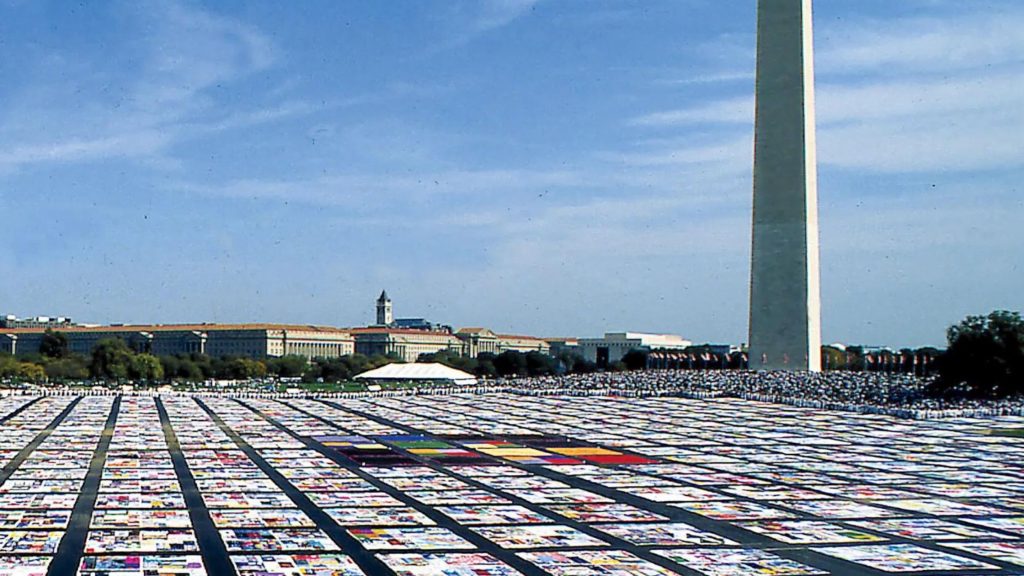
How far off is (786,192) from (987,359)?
38.6ft

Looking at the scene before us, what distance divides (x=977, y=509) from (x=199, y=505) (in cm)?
1219

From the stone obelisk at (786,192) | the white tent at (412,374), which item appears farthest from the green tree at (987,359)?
the white tent at (412,374)

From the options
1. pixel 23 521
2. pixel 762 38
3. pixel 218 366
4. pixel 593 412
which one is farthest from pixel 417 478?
pixel 218 366

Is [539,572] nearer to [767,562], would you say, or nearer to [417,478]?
[767,562]

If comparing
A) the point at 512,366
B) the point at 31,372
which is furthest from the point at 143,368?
the point at 512,366

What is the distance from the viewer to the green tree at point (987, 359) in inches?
1838

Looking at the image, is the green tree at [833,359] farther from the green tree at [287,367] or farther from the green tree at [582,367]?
the green tree at [287,367]

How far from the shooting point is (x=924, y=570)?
1377 cm

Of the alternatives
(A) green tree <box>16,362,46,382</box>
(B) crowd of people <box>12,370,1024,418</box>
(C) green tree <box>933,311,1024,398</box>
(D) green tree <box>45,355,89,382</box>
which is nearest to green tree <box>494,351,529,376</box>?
(B) crowd of people <box>12,370,1024,418</box>

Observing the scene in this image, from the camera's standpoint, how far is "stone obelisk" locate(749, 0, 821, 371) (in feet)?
173

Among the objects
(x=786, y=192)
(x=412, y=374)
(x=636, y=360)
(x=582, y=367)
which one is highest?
(x=786, y=192)

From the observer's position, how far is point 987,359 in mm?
46938

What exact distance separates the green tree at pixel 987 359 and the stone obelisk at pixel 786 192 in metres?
7.45

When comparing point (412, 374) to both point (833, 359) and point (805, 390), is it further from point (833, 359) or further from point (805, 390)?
point (833, 359)
